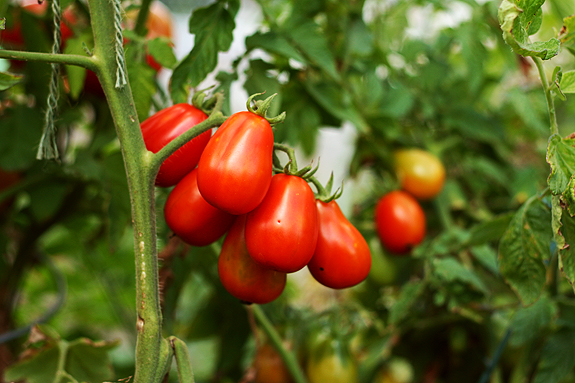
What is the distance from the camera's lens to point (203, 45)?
0.47 metres

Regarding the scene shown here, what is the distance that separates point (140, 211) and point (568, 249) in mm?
349

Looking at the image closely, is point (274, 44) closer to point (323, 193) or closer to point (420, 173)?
point (323, 193)

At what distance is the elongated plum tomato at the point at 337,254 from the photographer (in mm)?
390

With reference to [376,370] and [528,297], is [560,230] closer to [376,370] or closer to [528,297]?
[528,297]

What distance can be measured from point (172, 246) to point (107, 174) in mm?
132

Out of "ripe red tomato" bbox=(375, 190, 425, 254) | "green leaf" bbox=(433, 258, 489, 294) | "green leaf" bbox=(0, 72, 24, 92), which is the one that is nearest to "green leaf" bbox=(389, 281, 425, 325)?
"green leaf" bbox=(433, 258, 489, 294)

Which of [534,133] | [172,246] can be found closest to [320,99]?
[172,246]

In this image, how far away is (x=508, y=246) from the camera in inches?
17.3

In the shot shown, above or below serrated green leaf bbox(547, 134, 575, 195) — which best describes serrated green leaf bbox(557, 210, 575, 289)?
below

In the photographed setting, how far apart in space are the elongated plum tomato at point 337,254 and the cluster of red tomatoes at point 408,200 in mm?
432

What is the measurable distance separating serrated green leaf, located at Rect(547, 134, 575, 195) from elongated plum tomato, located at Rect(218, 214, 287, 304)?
237 millimetres

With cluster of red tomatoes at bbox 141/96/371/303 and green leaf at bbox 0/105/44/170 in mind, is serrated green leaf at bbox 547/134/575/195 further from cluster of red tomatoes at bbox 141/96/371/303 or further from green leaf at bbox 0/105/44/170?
green leaf at bbox 0/105/44/170

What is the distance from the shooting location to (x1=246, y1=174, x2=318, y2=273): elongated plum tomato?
346mm

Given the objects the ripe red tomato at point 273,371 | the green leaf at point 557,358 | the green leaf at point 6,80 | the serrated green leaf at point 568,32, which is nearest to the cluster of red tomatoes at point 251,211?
the green leaf at point 6,80
